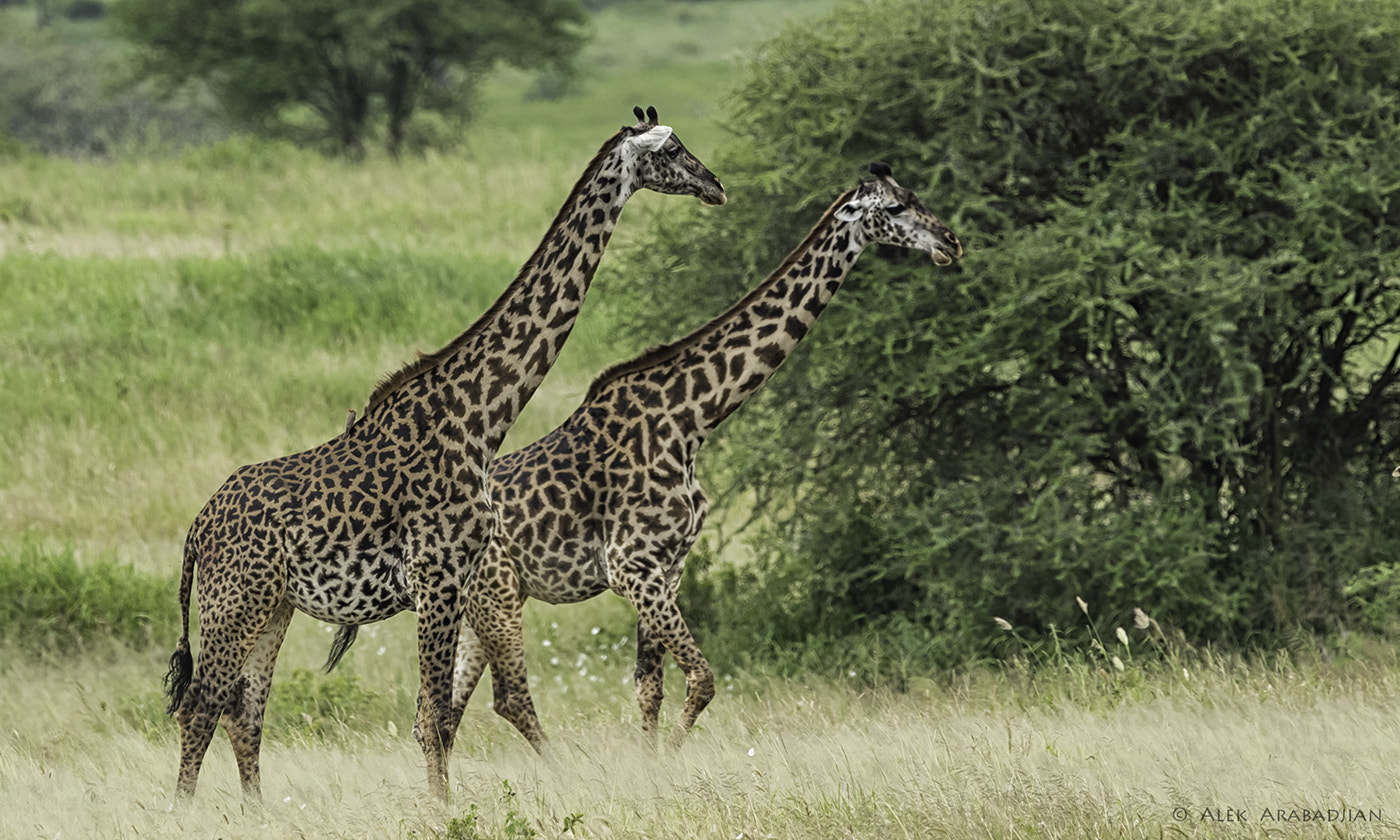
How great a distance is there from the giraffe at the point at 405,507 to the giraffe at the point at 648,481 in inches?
33.0

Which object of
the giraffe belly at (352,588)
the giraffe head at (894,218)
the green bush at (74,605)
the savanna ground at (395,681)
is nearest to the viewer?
the giraffe belly at (352,588)

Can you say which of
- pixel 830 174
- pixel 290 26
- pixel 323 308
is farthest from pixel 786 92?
pixel 290 26

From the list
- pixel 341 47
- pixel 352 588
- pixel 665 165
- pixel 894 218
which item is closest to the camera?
pixel 352 588

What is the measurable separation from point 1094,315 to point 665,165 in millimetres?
5418

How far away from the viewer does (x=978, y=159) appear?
1158cm

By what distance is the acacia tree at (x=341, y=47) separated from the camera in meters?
35.2

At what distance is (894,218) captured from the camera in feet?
22.1

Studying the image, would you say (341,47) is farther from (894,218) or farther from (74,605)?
(894,218)

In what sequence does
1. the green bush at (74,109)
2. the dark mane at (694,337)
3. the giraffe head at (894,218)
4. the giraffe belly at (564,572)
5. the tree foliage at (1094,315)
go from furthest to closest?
1. the green bush at (74,109)
2. the tree foliage at (1094,315)
3. the giraffe belly at (564,572)
4. the dark mane at (694,337)
5. the giraffe head at (894,218)

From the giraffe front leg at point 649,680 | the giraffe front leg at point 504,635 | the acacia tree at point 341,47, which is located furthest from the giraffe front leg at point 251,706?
the acacia tree at point 341,47

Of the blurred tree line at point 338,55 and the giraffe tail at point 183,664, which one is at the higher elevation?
the blurred tree line at point 338,55

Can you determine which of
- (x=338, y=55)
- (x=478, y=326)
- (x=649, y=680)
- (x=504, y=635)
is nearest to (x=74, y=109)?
(x=338, y=55)

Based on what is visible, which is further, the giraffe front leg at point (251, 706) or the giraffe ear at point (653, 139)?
the giraffe front leg at point (251, 706)

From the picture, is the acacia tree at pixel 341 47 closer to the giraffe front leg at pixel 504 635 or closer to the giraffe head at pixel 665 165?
the giraffe front leg at pixel 504 635
